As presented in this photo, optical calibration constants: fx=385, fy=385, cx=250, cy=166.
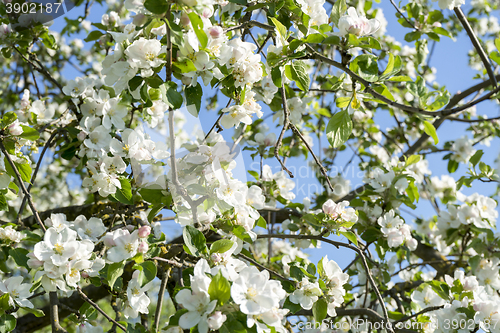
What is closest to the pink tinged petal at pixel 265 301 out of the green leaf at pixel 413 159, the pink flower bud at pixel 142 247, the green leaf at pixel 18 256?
the pink flower bud at pixel 142 247

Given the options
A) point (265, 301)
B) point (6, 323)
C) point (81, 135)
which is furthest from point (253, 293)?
point (81, 135)

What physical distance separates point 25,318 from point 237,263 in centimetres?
189

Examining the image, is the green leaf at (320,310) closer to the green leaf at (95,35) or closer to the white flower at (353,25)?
the white flower at (353,25)

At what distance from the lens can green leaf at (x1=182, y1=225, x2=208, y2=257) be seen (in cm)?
105

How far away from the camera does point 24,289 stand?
1.25 meters

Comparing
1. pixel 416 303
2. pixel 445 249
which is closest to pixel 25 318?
pixel 416 303

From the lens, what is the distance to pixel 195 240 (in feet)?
3.51

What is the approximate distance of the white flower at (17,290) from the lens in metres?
1.23

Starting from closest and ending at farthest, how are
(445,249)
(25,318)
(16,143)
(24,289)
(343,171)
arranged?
(24,289) < (16,143) < (25,318) < (445,249) < (343,171)

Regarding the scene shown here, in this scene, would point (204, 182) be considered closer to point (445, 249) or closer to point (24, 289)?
point (24, 289)

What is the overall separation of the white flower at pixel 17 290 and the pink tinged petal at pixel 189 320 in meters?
0.64

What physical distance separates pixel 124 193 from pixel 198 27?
63 cm

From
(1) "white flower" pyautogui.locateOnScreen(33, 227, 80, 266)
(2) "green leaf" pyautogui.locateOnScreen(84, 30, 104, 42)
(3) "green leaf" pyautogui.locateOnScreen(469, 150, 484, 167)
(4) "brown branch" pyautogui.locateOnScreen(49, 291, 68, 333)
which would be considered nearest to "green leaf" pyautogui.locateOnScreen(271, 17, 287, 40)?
(1) "white flower" pyautogui.locateOnScreen(33, 227, 80, 266)

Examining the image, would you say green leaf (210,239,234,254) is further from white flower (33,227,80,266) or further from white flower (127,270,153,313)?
white flower (33,227,80,266)
